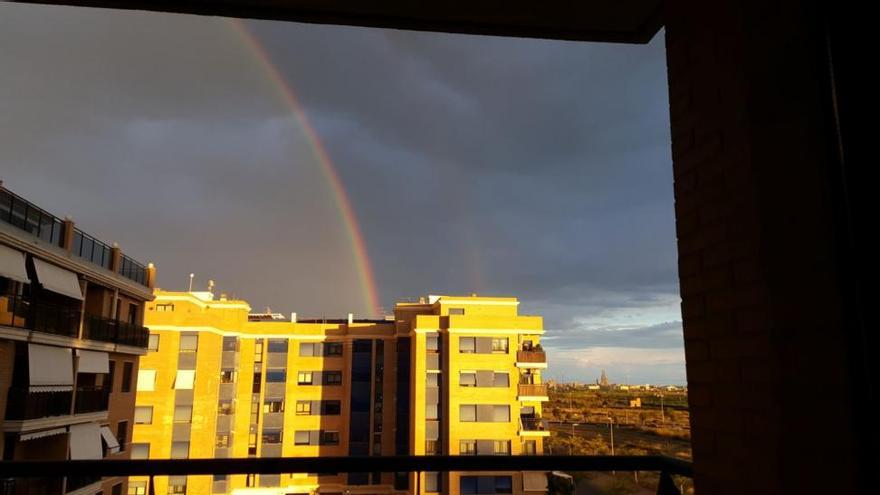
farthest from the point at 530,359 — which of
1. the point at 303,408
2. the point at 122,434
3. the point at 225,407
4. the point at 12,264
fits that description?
the point at 12,264

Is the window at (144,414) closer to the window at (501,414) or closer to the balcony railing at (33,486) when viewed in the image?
the balcony railing at (33,486)

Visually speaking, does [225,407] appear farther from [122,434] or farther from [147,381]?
[122,434]

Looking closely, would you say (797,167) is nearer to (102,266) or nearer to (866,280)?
(866,280)

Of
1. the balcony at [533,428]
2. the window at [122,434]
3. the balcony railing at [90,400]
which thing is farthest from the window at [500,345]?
the balcony railing at [90,400]

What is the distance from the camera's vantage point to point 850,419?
1.03 m

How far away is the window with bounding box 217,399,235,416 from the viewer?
120ft

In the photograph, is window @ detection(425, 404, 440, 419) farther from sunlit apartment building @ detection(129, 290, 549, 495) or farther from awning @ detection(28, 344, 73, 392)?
awning @ detection(28, 344, 73, 392)

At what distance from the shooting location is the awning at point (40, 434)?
674 inches

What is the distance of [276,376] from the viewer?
39.5 meters

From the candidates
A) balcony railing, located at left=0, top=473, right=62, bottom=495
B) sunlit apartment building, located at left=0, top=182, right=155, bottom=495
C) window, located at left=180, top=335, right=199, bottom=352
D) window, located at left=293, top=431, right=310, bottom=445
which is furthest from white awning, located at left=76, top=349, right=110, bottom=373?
window, located at left=293, top=431, right=310, bottom=445

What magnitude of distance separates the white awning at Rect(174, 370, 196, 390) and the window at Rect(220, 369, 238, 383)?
83.6 inches

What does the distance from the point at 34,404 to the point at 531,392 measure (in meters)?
24.9

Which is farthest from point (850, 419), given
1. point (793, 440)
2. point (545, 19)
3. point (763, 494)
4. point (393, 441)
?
point (393, 441)

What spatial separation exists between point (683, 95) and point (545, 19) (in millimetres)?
781
